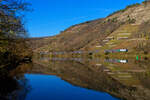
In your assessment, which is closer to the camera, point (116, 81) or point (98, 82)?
point (98, 82)

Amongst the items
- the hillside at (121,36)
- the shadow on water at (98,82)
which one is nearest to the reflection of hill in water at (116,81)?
the shadow on water at (98,82)

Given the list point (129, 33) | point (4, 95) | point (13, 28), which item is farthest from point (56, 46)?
point (4, 95)

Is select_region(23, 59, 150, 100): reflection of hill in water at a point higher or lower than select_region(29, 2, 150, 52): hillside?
lower

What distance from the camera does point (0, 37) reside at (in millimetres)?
17594

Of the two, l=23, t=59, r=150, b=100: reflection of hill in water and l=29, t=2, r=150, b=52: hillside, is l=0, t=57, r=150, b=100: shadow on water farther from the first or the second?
l=29, t=2, r=150, b=52: hillside

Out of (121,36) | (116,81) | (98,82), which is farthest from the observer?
(121,36)

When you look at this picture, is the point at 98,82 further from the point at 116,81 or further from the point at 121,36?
the point at 121,36

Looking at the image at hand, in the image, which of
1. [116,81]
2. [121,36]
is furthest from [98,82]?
[121,36]

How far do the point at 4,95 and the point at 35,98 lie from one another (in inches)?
68.9

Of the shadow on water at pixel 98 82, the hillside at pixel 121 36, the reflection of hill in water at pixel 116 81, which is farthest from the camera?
the hillside at pixel 121 36

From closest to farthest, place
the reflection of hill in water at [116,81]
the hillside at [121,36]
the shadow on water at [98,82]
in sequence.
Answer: the shadow on water at [98,82], the reflection of hill in water at [116,81], the hillside at [121,36]

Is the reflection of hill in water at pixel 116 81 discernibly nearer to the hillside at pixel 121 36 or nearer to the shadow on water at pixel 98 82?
the shadow on water at pixel 98 82

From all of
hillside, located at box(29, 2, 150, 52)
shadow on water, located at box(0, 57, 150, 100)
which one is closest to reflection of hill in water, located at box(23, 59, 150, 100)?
shadow on water, located at box(0, 57, 150, 100)

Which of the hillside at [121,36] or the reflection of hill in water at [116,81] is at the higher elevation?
the hillside at [121,36]
